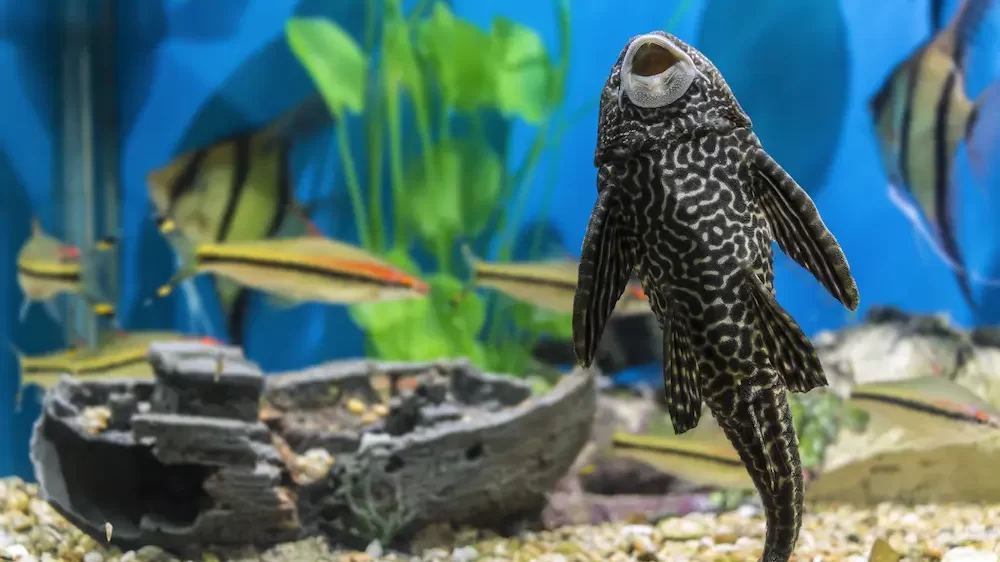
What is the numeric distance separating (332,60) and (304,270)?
2.27m

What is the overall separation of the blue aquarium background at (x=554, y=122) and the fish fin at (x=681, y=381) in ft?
8.82

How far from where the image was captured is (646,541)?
3.04 m

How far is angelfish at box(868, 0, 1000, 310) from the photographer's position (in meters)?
3.86

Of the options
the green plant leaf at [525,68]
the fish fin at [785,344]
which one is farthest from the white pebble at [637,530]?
the green plant leaf at [525,68]

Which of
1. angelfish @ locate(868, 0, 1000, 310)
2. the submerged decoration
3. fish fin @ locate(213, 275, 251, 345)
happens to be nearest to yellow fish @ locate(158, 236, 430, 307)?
the submerged decoration

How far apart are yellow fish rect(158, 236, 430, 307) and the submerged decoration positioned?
37 centimetres

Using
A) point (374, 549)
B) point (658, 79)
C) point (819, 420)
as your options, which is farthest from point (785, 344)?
point (819, 420)

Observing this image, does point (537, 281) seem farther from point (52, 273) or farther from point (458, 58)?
point (52, 273)

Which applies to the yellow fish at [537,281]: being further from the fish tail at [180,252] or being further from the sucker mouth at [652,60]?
the sucker mouth at [652,60]

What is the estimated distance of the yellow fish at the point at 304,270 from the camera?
11.3ft

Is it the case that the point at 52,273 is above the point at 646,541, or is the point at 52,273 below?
above

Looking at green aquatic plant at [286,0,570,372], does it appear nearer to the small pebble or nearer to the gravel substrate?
the small pebble

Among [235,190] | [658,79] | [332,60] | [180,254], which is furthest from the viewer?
[332,60]

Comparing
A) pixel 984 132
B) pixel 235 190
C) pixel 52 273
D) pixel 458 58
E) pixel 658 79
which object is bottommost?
pixel 52 273
